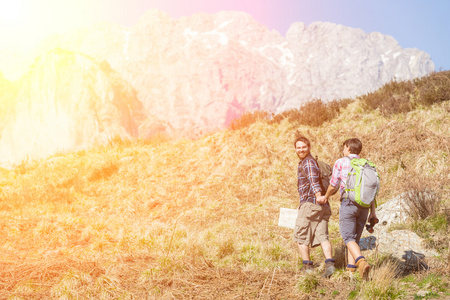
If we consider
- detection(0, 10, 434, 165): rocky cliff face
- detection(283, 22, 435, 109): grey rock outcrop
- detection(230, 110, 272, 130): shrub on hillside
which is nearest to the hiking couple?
detection(230, 110, 272, 130): shrub on hillside

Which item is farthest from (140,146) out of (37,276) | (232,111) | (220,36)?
(220,36)

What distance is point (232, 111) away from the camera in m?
123

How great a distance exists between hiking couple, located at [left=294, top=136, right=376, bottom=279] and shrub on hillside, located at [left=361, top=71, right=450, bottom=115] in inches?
303

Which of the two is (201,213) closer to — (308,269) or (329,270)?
(308,269)

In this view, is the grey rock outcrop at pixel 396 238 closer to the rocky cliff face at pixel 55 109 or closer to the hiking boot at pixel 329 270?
the hiking boot at pixel 329 270

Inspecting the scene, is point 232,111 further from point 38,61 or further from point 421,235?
point 421,235

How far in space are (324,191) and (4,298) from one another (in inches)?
186

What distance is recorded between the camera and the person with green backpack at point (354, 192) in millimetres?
3758

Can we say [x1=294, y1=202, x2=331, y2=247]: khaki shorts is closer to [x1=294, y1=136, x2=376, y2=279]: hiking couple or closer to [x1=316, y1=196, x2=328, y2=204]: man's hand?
[x1=294, y1=136, x2=376, y2=279]: hiking couple

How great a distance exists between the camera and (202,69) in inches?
5404

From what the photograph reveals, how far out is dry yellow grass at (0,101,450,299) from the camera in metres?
4.48

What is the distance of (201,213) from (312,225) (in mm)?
4576

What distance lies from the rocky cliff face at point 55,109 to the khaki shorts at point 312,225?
6375cm

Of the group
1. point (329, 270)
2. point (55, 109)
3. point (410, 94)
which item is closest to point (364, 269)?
point (329, 270)
